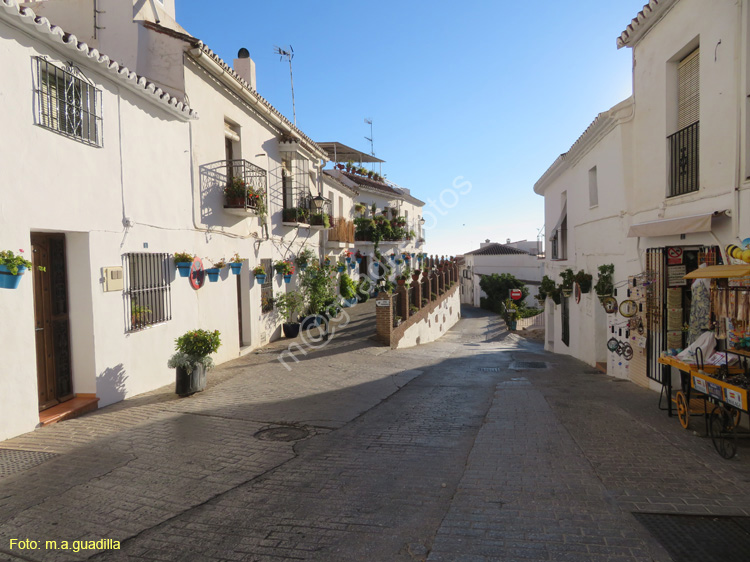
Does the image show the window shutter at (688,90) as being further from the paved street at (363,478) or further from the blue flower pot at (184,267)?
the blue flower pot at (184,267)

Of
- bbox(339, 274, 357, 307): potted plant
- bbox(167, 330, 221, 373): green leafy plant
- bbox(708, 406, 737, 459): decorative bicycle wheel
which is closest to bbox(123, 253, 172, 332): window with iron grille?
bbox(167, 330, 221, 373): green leafy plant

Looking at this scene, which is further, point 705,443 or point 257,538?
point 705,443

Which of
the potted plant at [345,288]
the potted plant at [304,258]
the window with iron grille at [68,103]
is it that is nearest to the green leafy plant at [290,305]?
the potted plant at [304,258]

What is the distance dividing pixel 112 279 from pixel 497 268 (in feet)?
144

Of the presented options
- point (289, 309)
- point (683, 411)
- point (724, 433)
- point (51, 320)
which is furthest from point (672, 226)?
point (289, 309)

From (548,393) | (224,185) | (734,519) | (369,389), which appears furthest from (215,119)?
(734,519)

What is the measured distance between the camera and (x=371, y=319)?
57.0ft

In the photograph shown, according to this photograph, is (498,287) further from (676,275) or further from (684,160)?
(684,160)

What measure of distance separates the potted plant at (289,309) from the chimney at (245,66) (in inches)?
258

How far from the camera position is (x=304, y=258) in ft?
52.3

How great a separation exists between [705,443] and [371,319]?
12304 mm

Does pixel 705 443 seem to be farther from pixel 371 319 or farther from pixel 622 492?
pixel 371 319

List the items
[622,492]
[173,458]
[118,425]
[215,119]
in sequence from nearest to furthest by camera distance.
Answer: [622,492], [173,458], [118,425], [215,119]

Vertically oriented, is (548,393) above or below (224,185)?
below
